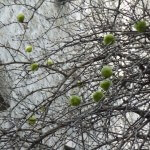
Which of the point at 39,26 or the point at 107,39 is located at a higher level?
the point at 39,26

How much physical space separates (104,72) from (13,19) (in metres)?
3.25

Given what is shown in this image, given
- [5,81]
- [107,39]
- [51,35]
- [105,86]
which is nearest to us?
[105,86]

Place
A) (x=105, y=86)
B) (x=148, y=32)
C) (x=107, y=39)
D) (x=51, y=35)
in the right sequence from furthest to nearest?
1. (x=51, y=35)
2. (x=148, y=32)
3. (x=107, y=39)
4. (x=105, y=86)

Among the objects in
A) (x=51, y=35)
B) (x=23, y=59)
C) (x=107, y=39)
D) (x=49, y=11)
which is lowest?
(x=107, y=39)

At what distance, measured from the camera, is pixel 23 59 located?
4930 millimetres

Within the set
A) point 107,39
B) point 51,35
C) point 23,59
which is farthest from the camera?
point 51,35

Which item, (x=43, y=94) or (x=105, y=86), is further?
(x=43, y=94)

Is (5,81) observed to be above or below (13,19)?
below

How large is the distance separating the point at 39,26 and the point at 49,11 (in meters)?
0.32

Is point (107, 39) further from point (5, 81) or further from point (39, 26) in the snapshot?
point (39, 26)

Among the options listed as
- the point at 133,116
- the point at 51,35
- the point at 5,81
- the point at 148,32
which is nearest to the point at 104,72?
the point at 148,32

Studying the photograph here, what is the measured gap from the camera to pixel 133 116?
5664mm

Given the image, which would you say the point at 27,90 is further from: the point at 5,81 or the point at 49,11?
the point at 49,11

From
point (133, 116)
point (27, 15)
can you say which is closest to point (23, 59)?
point (27, 15)
